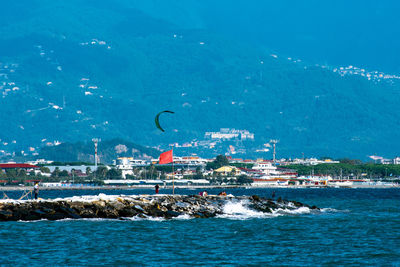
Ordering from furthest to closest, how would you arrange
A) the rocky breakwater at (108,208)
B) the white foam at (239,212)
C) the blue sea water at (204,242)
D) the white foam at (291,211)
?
1. the white foam at (291,211)
2. the white foam at (239,212)
3. the rocky breakwater at (108,208)
4. the blue sea water at (204,242)

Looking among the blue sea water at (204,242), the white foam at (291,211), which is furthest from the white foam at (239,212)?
the blue sea water at (204,242)

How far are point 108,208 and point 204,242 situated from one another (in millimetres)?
16697

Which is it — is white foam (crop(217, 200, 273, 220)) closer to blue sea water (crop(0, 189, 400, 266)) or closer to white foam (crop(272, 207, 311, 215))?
white foam (crop(272, 207, 311, 215))

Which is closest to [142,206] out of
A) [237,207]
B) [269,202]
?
[237,207]

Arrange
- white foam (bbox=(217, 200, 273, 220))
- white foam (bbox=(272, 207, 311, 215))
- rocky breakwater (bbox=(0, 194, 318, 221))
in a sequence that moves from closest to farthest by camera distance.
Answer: rocky breakwater (bbox=(0, 194, 318, 221)) < white foam (bbox=(217, 200, 273, 220)) < white foam (bbox=(272, 207, 311, 215))

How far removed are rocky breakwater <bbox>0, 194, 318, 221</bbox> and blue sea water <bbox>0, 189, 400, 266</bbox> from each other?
7.90 ft

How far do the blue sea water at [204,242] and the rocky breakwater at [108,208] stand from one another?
241 centimetres

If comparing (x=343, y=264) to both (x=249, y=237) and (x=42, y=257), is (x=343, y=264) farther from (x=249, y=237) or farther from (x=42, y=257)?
(x=42, y=257)

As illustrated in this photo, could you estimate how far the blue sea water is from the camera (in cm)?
4372

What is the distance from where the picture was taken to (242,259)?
43875 millimetres

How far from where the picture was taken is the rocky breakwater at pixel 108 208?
62.8m

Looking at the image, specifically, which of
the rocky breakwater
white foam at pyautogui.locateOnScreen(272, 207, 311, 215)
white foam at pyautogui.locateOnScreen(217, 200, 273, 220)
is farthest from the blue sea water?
white foam at pyautogui.locateOnScreen(272, 207, 311, 215)

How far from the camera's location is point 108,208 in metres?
65.4

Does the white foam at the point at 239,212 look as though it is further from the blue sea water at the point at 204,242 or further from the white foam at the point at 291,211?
the blue sea water at the point at 204,242
